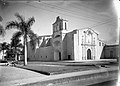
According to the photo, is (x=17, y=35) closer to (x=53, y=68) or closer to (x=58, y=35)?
(x=58, y=35)

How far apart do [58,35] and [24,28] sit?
77 cm

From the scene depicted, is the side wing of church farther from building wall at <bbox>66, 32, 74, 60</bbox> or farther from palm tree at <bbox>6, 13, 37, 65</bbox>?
palm tree at <bbox>6, 13, 37, 65</bbox>

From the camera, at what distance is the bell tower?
321cm

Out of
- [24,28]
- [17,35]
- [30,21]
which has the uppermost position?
[30,21]

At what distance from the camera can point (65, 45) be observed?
3.34 meters

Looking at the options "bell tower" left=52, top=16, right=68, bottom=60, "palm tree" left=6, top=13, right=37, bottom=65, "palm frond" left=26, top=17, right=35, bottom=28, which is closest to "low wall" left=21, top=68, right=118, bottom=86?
"bell tower" left=52, top=16, right=68, bottom=60

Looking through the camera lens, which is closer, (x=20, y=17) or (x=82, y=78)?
(x=20, y=17)

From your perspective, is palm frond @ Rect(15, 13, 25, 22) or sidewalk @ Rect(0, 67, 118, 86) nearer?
sidewalk @ Rect(0, 67, 118, 86)

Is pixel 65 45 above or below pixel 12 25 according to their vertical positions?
below

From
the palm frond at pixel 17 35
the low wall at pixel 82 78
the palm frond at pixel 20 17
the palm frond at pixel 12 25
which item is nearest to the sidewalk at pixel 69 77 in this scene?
the low wall at pixel 82 78

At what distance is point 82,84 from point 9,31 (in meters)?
1.90

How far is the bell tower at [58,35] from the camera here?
321 cm

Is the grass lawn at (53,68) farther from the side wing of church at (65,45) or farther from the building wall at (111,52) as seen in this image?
the building wall at (111,52)

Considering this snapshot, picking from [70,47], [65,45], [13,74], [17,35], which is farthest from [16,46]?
[70,47]
